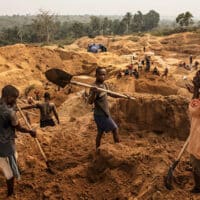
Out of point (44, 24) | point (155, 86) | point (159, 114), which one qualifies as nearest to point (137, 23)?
point (44, 24)

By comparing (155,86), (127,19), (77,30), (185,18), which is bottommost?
(155,86)

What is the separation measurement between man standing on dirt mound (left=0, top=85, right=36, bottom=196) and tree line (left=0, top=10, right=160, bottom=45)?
43729 millimetres

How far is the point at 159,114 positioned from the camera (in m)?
6.86

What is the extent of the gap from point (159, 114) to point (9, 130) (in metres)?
3.33

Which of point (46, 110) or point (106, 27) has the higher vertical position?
point (106, 27)

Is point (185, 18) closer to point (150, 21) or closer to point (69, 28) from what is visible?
point (69, 28)

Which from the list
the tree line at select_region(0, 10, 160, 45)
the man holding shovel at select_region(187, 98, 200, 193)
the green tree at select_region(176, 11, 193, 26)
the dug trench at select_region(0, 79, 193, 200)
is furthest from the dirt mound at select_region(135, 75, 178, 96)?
the tree line at select_region(0, 10, 160, 45)

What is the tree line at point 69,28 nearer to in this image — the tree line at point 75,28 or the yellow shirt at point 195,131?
the tree line at point 75,28

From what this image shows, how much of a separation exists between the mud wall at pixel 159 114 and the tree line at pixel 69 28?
41205mm

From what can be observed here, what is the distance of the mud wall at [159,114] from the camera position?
262 inches

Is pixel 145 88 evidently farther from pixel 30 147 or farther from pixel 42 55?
pixel 30 147

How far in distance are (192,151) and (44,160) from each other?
8.15ft

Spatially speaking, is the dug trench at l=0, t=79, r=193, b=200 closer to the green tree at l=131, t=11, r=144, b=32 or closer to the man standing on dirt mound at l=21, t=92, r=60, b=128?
the man standing on dirt mound at l=21, t=92, r=60, b=128

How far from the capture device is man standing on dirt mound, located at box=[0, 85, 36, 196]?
411 centimetres
